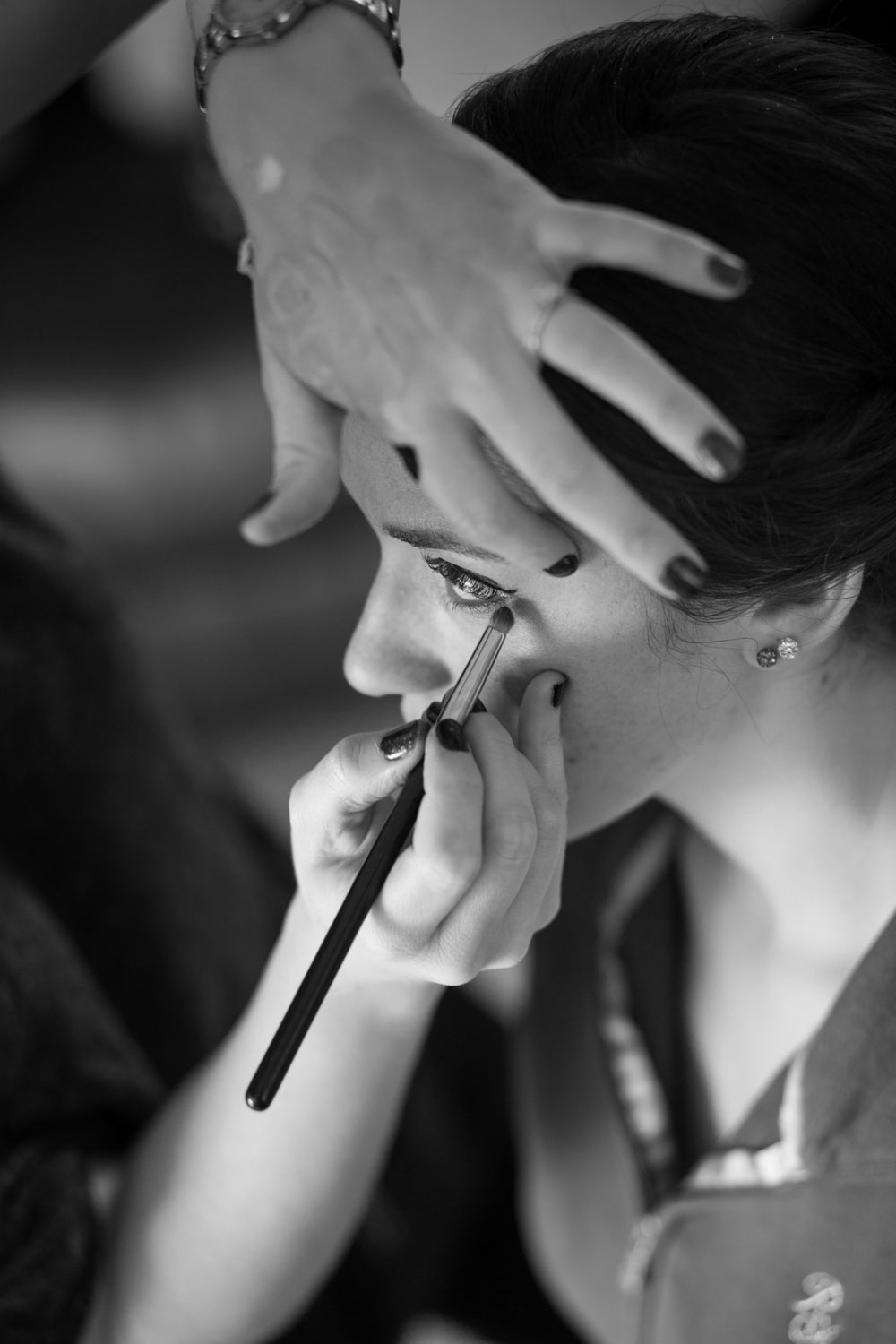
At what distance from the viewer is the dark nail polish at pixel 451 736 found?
2.02 feet

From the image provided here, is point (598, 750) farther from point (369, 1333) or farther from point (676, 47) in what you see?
point (369, 1333)

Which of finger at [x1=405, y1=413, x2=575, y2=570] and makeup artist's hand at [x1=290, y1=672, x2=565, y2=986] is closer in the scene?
finger at [x1=405, y1=413, x2=575, y2=570]

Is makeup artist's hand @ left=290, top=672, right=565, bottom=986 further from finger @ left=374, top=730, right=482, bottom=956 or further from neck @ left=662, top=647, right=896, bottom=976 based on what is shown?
neck @ left=662, top=647, right=896, bottom=976

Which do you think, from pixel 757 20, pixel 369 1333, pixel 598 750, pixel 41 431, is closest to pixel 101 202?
pixel 41 431

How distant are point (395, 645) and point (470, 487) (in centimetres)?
28

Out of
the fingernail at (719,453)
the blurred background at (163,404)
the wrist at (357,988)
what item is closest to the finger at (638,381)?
the fingernail at (719,453)

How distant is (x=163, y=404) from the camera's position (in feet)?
5.42

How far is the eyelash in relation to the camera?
0.66m

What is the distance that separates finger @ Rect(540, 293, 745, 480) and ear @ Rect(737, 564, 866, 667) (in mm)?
281

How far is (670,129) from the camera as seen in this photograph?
62 cm

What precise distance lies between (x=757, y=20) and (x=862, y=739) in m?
0.47

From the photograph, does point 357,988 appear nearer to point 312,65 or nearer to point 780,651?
point 780,651

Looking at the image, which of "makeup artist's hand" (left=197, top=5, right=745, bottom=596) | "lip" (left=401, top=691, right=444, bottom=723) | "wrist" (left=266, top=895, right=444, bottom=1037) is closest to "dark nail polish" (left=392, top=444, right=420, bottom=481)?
"makeup artist's hand" (left=197, top=5, right=745, bottom=596)

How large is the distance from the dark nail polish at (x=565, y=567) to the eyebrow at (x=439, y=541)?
32mm
